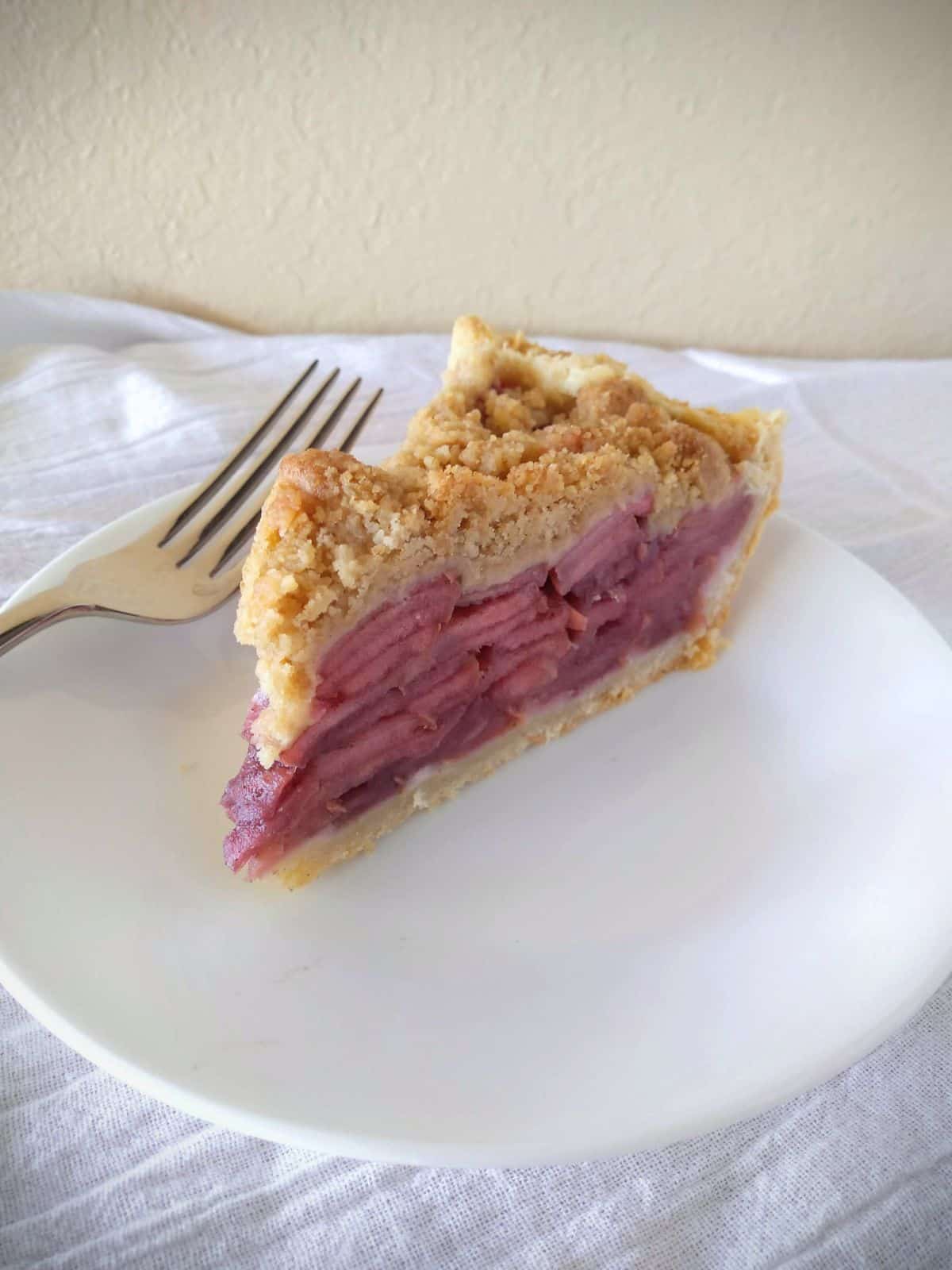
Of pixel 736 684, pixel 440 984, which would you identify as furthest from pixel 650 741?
Answer: pixel 440 984

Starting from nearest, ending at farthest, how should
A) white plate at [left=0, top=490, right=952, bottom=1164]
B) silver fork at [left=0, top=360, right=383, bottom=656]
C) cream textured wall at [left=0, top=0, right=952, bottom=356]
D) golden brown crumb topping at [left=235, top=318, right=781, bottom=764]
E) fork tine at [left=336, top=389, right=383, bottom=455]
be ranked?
white plate at [left=0, top=490, right=952, bottom=1164] < golden brown crumb topping at [left=235, top=318, right=781, bottom=764] < silver fork at [left=0, top=360, right=383, bottom=656] < fork tine at [left=336, top=389, right=383, bottom=455] < cream textured wall at [left=0, top=0, right=952, bottom=356]

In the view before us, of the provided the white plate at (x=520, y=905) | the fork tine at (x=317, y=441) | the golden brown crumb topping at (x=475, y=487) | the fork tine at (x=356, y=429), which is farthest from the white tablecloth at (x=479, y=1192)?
the fork tine at (x=356, y=429)

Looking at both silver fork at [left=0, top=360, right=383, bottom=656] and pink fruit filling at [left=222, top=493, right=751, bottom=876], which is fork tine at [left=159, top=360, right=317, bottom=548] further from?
pink fruit filling at [left=222, top=493, right=751, bottom=876]

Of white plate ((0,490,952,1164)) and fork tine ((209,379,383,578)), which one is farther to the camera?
fork tine ((209,379,383,578))

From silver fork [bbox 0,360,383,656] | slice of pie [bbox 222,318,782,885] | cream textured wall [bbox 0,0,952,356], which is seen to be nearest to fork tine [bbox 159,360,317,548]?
silver fork [bbox 0,360,383,656]

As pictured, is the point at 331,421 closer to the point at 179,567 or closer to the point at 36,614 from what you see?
the point at 179,567

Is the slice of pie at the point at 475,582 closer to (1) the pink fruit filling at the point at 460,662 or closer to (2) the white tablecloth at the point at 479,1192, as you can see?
(1) the pink fruit filling at the point at 460,662

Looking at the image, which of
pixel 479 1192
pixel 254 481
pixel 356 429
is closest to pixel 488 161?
pixel 356 429
